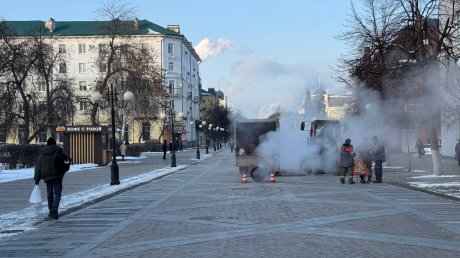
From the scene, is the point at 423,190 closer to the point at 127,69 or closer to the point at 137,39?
the point at 127,69

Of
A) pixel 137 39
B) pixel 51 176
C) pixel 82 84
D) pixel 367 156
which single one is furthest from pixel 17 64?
pixel 82 84

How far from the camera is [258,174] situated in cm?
2694

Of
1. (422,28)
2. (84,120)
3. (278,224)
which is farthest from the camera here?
(84,120)

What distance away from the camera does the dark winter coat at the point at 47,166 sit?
14.5 metres

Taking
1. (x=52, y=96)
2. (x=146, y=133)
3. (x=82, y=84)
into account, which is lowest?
(x=146, y=133)

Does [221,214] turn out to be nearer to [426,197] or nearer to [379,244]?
[379,244]

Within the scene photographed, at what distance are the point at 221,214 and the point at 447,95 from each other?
13.7 meters

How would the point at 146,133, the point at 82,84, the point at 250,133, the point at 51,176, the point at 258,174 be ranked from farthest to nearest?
1. the point at 82,84
2. the point at 146,133
3. the point at 250,133
4. the point at 258,174
5. the point at 51,176

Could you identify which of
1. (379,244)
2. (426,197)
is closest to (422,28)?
(426,197)

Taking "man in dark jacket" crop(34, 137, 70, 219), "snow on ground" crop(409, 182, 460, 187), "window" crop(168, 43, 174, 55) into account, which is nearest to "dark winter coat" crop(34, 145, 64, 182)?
"man in dark jacket" crop(34, 137, 70, 219)

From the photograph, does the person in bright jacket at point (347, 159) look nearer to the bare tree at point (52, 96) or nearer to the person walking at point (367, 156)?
the person walking at point (367, 156)

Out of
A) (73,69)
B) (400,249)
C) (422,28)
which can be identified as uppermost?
(73,69)

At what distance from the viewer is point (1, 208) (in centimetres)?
1698

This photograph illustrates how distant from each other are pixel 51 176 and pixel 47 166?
0.28 meters
